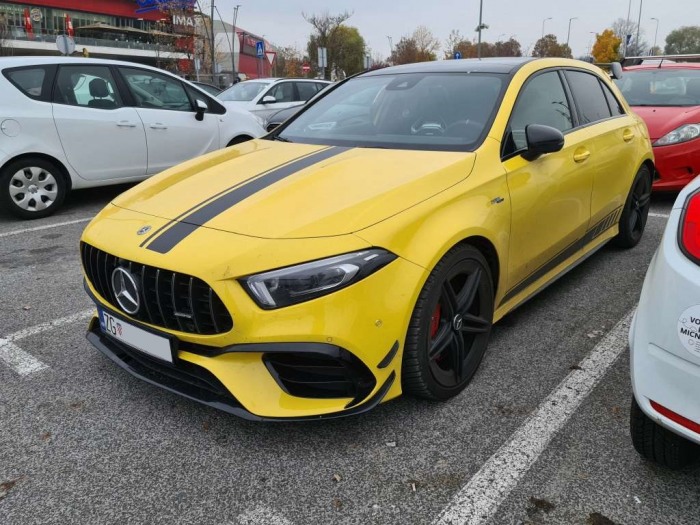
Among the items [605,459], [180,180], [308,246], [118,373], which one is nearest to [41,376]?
[118,373]

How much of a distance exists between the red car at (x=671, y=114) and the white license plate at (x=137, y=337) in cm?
562

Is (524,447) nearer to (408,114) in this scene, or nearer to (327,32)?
(408,114)

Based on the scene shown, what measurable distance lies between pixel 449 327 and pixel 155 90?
5.45 meters

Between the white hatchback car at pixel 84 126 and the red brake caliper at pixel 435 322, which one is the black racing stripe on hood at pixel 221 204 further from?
the white hatchback car at pixel 84 126

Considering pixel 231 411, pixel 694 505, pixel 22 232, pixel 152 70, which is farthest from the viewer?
pixel 152 70

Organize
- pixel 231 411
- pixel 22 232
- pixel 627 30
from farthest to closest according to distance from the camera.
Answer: pixel 627 30 < pixel 22 232 < pixel 231 411

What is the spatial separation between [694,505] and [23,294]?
396 cm

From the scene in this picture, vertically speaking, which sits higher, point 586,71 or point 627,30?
point 627,30

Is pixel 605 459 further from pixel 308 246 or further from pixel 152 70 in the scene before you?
pixel 152 70

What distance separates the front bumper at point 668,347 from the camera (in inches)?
64.8

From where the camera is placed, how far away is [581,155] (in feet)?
11.3

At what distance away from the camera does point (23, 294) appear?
12.9 ft

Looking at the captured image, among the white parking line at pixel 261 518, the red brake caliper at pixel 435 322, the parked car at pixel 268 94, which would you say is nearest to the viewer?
the white parking line at pixel 261 518

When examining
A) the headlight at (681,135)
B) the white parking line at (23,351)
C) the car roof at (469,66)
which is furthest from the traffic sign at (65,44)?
the headlight at (681,135)
